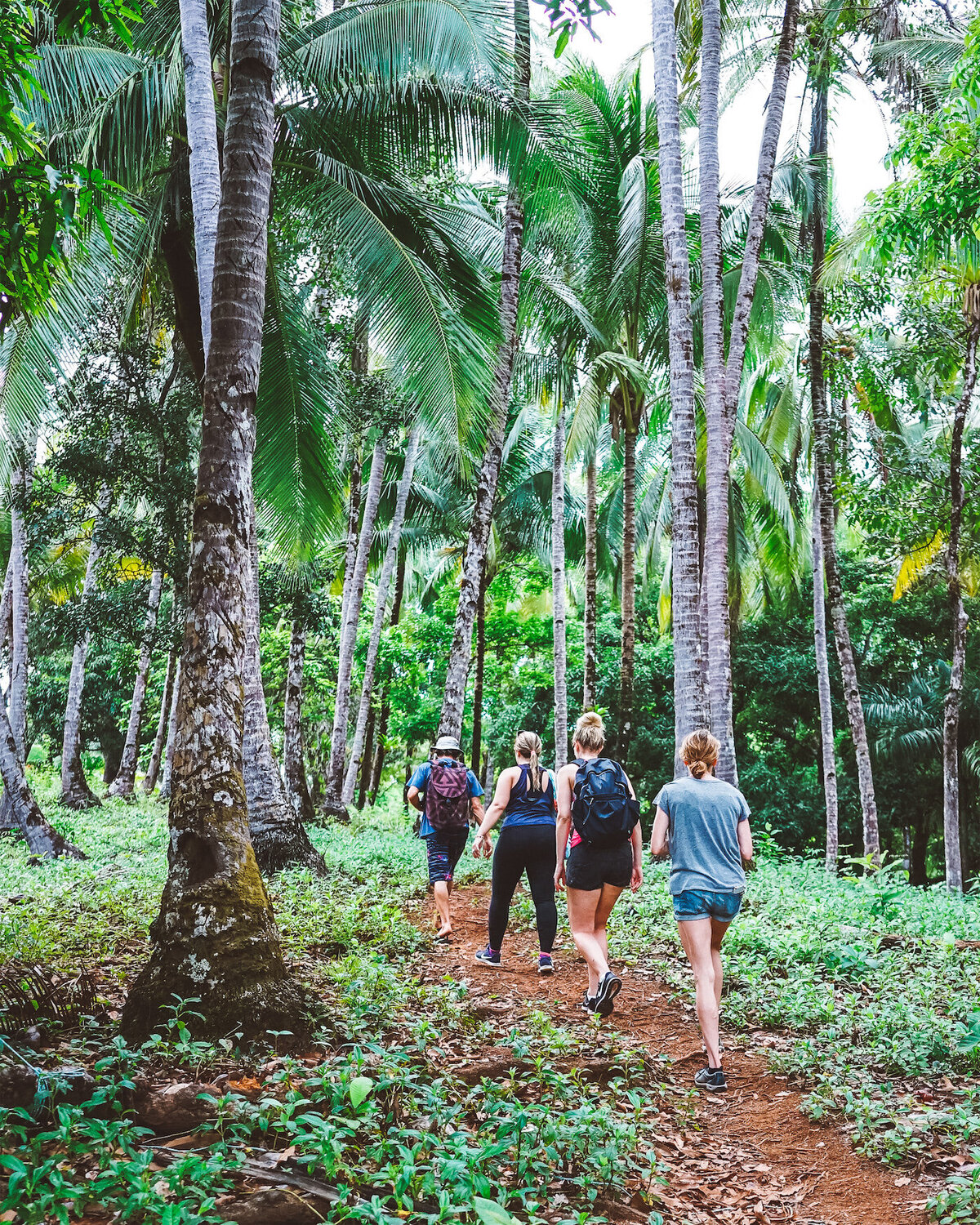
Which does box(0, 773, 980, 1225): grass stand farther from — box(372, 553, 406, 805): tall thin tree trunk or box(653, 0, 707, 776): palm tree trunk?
box(372, 553, 406, 805): tall thin tree trunk

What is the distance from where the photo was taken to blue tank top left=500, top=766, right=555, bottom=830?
21.2 ft

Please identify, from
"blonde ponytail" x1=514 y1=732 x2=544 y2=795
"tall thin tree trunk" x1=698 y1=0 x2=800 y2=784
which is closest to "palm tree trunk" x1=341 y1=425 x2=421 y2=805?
"tall thin tree trunk" x1=698 y1=0 x2=800 y2=784

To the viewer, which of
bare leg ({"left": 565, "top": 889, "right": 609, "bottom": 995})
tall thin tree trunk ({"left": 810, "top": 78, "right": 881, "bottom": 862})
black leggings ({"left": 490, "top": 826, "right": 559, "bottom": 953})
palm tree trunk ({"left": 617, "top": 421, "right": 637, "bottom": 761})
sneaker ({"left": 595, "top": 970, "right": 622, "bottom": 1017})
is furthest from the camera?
palm tree trunk ({"left": 617, "top": 421, "right": 637, "bottom": 761})

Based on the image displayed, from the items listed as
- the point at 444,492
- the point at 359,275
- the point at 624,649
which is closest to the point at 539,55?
the point at 359,275

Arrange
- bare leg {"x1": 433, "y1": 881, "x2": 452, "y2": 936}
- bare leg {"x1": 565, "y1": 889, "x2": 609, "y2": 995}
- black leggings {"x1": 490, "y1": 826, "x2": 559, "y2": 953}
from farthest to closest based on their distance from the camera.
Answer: bare leg {"x1": 433, "y1": 881, "x2": 452, "y2": 936} → black leggings {"x1": 490, "y1": 826, "x2": 559, "y2": 953} → bare leg {"x1": 565, "y1": 889, "x2": 609, "y2": 995}

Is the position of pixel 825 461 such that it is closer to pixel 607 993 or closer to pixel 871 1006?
pixel 871 1006

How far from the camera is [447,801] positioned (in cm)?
Result: 737

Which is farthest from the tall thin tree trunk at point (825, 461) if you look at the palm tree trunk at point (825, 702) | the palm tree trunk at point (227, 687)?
the palm tree trunk at point (227, 687)

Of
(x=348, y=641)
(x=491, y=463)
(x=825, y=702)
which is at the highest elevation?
(x=491, y=463)

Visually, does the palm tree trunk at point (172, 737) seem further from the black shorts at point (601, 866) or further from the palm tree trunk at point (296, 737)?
the black shorts at point (601, 866)

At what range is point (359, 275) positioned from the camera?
9.24m

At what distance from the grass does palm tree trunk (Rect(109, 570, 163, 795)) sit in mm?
5934

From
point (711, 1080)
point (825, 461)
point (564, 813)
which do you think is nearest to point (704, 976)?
point (711, 1080)

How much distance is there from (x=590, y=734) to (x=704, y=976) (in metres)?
1.65
